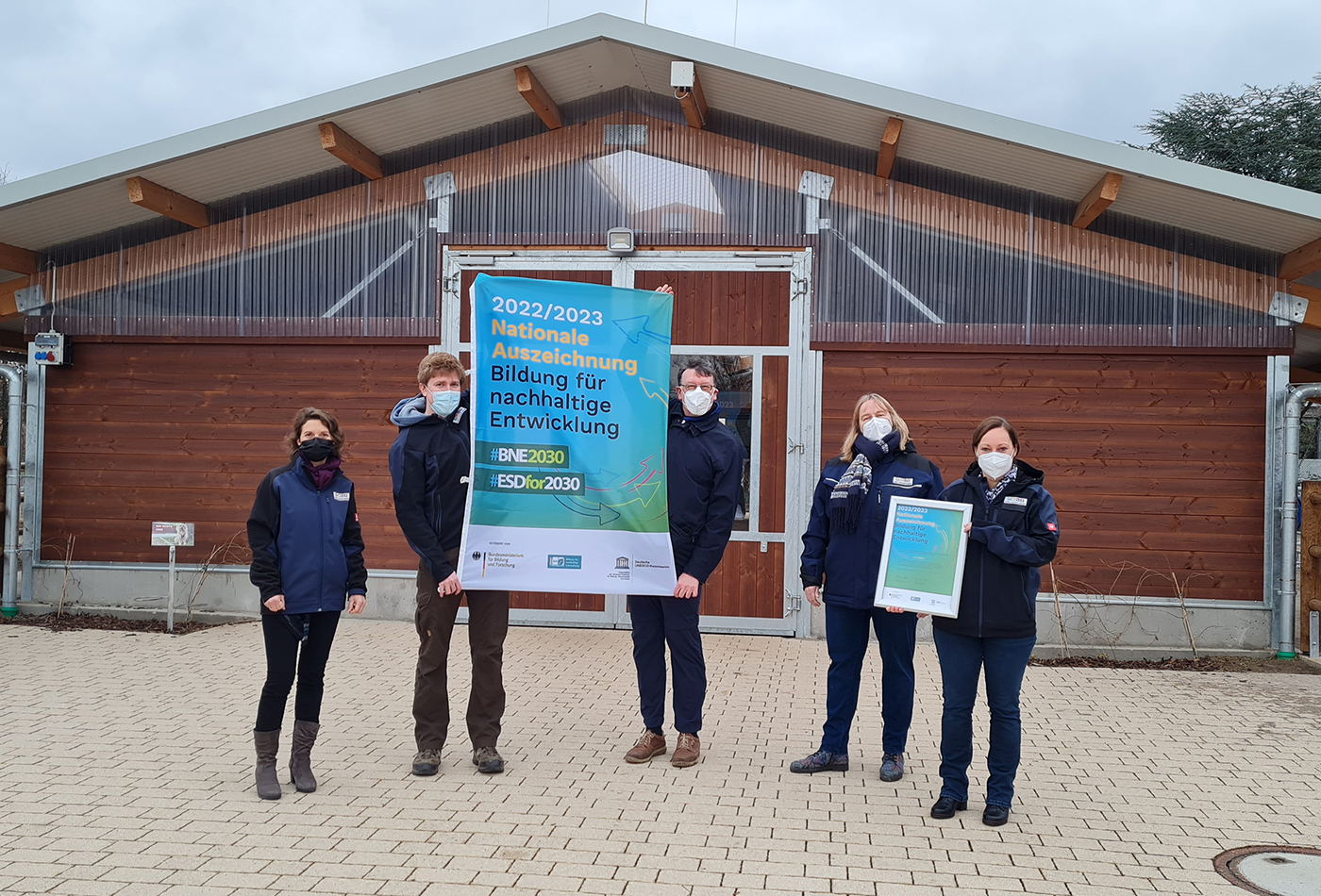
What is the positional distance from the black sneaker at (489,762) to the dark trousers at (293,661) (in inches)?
29.3

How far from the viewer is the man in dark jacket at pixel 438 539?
4820 mm

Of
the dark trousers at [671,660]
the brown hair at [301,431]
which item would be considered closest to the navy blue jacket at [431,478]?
the brown hair at [301,431]

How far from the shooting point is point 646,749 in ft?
16.7

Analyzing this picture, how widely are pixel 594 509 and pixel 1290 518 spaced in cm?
571

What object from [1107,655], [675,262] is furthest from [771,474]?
[1107,655]

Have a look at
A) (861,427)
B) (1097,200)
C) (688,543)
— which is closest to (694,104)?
(1097,200)

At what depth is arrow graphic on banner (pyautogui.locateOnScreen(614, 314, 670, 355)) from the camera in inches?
202

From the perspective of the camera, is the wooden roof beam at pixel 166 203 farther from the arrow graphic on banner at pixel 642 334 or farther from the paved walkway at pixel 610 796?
the arrow graphic on banner at pixel 642 334

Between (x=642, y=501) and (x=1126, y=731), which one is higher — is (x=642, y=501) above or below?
→ above

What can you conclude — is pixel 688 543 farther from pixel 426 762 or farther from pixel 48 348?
pixel 48 348

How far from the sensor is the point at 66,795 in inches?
177

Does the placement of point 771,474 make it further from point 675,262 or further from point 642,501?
point 642,501

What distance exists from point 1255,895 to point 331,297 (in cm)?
769

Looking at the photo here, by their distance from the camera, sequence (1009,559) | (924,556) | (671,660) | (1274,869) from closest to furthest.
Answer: (1274,869), (1009,559), (924,556), (671,660)
